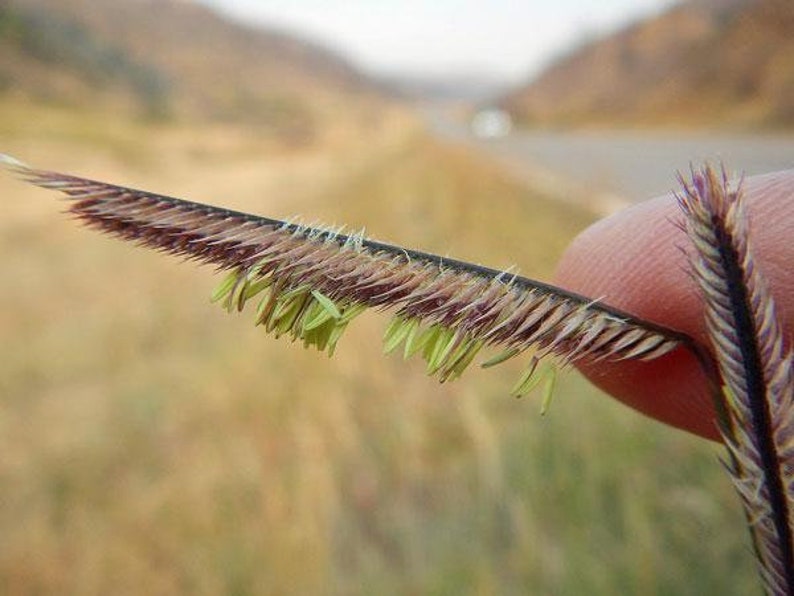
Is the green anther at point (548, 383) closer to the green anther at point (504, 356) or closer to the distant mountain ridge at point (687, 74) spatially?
the green anther at point (504, 356)

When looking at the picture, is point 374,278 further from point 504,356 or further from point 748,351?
point 748,351

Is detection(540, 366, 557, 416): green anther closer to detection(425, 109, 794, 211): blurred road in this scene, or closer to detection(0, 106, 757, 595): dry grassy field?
detection(0, 106, 757, 595): dry grassy field

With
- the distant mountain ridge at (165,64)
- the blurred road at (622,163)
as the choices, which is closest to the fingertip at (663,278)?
the blurred road at (622,163)

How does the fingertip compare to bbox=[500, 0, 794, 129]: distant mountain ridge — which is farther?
bbox=[500, 0, 794, 129]: distant mountain ridge

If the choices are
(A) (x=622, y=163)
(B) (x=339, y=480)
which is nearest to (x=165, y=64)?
(A) (x=622, y=163)

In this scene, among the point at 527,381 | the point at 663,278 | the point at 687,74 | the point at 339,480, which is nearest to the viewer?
the point at 527,381

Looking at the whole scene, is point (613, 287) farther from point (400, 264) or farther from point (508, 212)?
point (508, 212)

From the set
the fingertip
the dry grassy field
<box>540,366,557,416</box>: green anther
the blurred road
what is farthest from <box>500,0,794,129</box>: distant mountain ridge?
<box>540,366,557,416</box>: green anther
